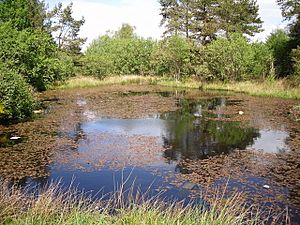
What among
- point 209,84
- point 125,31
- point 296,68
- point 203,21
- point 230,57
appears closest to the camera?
point 296,68

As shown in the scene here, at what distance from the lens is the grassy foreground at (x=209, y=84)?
22.1m

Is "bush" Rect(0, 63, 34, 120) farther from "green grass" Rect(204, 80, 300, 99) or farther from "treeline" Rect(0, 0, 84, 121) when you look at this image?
"green grass" Rect(204, 80, 300, 99)

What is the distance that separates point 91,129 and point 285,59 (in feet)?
66.5

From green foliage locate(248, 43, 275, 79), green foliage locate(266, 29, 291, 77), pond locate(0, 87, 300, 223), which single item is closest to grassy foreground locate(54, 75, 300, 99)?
green foliage locate(248, 43, 275, 79)

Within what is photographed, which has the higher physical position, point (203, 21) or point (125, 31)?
point (125, 31)

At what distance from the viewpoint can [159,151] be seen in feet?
34.2

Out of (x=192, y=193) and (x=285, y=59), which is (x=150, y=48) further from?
(x=192, y=193)

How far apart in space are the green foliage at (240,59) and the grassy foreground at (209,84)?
3.75 feet

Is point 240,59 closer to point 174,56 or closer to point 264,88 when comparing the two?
point 264,88

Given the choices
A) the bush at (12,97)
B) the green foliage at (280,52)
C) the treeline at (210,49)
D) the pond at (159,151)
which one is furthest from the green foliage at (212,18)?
the bush at (12,97)

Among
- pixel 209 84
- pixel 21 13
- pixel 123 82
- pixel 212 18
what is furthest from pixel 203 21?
pixel 21 13

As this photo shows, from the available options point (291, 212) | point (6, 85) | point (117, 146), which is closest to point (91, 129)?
point (117, 146)

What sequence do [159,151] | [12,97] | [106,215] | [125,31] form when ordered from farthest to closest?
[125,31]
[12,97]
[159,151]
[106,215]

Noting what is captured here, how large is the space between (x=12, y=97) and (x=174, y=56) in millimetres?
20200
